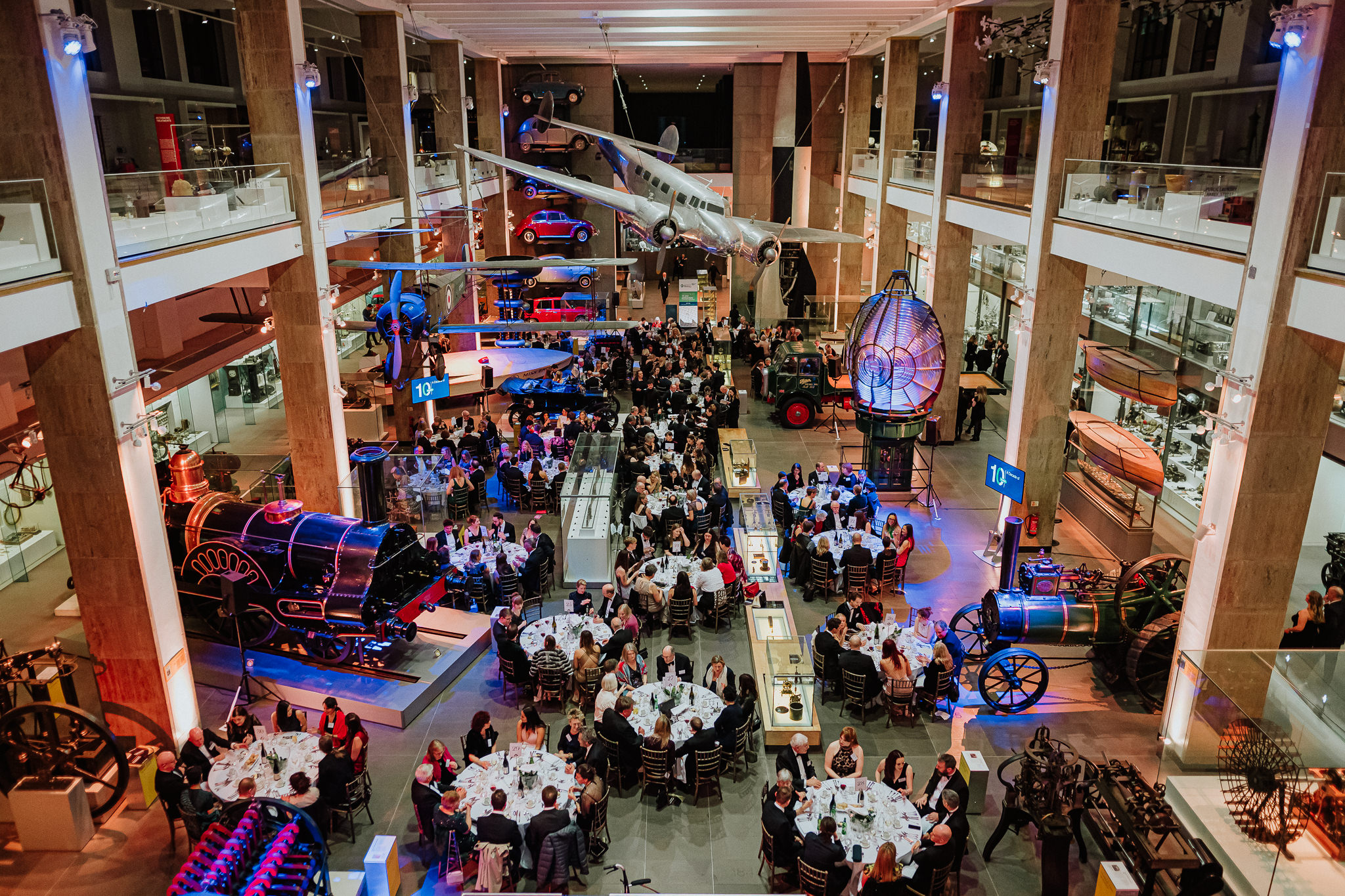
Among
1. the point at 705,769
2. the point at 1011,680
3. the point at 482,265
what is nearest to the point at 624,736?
the point at 705,769

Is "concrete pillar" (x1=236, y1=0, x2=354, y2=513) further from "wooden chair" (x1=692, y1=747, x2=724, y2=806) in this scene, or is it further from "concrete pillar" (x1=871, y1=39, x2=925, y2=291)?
"concrete pillar" (x1=871, y1=39, x2=925, y2=291)

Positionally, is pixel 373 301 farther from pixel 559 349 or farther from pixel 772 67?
pixel 772 67

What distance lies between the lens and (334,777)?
334 inches

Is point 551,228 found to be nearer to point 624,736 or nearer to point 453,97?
point 453,97

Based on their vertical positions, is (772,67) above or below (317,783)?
above

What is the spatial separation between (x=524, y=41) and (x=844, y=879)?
23.8 meters

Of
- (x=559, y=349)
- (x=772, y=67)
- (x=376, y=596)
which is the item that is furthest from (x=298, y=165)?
(x=772, y=67)

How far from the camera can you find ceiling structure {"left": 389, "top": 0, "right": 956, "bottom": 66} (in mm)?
17562

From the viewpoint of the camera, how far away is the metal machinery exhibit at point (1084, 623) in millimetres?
10258

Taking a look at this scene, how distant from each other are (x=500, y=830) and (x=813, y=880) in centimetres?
278

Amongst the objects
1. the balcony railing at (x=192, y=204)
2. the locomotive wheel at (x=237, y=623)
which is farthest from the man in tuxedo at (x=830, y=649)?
the balcony railing at (x=192, y=204)

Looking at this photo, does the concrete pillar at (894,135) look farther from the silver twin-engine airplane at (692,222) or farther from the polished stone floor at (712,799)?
the polished stone floor at (712,799)

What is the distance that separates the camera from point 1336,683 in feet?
25.1

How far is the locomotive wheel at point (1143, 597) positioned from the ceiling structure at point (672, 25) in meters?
11.9
